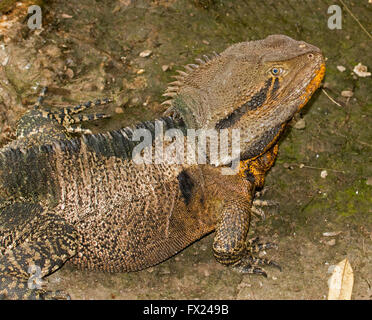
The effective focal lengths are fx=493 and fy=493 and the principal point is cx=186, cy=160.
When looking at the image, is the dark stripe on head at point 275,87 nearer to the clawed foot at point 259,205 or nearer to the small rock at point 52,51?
the clawed foot at point 259,205

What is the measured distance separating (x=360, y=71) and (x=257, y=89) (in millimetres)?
3190

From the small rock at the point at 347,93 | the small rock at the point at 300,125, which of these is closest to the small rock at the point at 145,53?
the small rock at the point at 300,125

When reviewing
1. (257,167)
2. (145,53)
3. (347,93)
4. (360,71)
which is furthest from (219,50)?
(257,167)

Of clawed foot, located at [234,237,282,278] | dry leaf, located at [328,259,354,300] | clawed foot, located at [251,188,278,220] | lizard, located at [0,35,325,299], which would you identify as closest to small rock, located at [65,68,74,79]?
lizard, located at [0,35,325,299]

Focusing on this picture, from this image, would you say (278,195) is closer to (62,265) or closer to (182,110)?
(182,110)

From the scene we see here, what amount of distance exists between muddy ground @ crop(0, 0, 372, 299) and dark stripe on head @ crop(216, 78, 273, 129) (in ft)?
5.27

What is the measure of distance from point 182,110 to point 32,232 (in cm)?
213

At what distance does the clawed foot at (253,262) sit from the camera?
5.75 meters

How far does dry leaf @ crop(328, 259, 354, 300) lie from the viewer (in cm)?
543

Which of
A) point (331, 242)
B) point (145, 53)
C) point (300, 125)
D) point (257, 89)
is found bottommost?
point (331, 242)

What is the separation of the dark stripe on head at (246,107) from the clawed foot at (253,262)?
1.57 m

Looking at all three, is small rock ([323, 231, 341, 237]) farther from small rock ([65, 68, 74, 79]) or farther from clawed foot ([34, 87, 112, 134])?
small rock ([65, 68, 74, 79])

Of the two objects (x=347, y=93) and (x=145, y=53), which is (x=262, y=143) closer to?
(x=347, y=93)

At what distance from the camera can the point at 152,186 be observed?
216 inches
